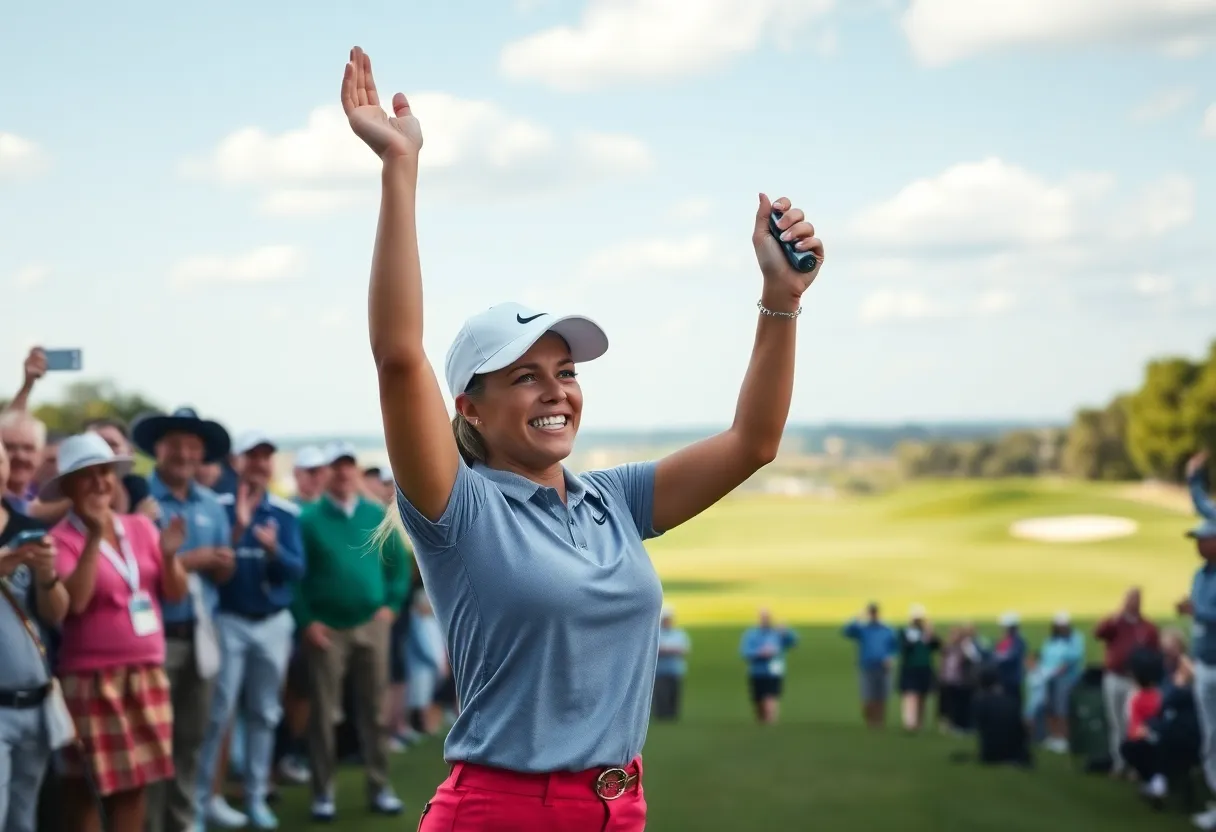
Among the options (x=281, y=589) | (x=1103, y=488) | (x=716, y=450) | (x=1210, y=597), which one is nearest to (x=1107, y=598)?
(x=1103, y=488)

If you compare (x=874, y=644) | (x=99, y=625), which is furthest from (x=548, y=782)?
(x=874, y=644)

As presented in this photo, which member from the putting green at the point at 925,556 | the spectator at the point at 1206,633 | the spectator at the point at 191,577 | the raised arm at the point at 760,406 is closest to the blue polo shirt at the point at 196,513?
the spectator at the point at 191,577

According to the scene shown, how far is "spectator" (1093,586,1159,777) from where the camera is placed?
12.1 meters

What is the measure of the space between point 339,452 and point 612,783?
6475 mm

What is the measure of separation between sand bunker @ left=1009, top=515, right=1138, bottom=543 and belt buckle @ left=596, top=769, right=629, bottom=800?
36900mm

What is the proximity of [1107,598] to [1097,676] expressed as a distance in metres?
19.8

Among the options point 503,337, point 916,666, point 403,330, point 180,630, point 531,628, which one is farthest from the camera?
point 916,666

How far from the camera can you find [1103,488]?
144 feet

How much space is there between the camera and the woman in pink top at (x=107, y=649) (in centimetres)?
627

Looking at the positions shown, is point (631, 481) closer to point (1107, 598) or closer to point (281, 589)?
point (281, 589)

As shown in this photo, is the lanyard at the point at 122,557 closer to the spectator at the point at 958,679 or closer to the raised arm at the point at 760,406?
the raised arm at the point at 760,406

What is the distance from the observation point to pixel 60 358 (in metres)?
6.41

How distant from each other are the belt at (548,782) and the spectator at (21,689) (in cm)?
340

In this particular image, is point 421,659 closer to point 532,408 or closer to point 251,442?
point 251,442
